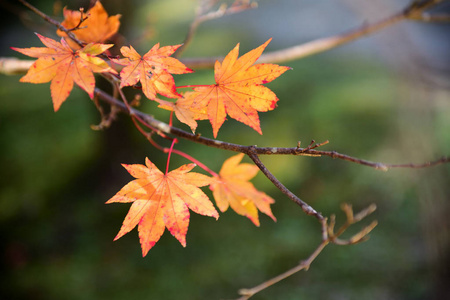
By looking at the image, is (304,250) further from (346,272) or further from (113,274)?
(113,274)

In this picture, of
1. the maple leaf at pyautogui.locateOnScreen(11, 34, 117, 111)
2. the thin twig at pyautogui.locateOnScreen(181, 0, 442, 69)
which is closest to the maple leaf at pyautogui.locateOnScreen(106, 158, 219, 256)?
the maple leaf at pyautogui.locateOnScreen(11, 34, 117, 111)

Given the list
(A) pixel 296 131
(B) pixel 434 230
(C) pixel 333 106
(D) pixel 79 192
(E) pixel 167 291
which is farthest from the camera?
(C) pixel 333 106

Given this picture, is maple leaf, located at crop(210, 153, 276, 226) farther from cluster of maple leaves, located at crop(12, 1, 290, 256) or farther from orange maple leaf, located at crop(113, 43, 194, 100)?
orange maple leaf, located at crop(113, 43, 194, 100)

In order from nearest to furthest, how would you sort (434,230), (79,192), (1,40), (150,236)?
(150,236)
(434,230)
(79,192)
(1,40)

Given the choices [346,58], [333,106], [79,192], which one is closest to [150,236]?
[79,192]

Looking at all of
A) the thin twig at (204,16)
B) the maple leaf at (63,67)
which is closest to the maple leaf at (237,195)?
the maple leaf at (63,67)

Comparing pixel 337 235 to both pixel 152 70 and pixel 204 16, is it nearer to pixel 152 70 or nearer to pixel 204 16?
pixel 152 70

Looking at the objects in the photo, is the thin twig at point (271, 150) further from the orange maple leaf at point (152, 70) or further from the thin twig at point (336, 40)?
the thin twig at point (336, 40)
